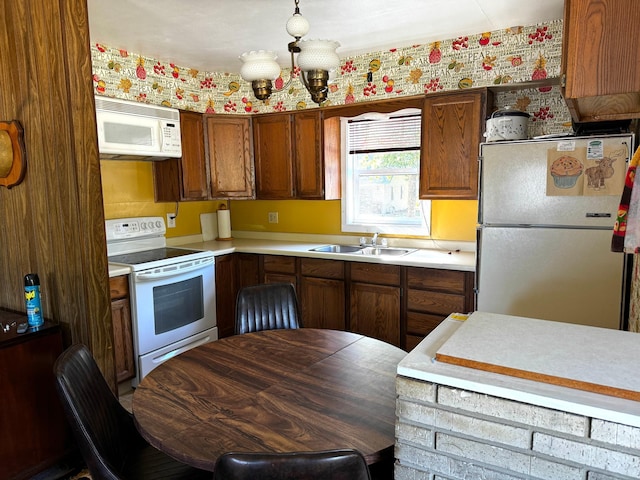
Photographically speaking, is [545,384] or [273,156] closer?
[545,384]

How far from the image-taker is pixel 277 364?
168cm

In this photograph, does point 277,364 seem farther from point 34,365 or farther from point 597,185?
point 597,185

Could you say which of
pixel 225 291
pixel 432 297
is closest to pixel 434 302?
pixel 432 297

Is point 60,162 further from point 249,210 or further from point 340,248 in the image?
point 249,210

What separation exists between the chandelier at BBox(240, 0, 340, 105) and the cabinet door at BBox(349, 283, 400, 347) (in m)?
1.69

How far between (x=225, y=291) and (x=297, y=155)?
1.35 meters

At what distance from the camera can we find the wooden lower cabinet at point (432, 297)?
9.41ft

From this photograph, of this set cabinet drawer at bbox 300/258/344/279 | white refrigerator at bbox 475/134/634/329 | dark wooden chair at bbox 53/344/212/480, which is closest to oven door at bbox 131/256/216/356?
cabinet drawer at bbox 300/258/344/279

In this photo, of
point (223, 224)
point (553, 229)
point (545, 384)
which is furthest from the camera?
point (223, 224)

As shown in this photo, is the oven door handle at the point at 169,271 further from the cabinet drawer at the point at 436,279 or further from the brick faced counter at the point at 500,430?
the brick faced counter at the point at 500,430

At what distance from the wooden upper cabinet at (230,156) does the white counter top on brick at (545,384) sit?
10.6 feet

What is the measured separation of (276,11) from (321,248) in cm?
191

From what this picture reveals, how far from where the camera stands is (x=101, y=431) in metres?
1.39

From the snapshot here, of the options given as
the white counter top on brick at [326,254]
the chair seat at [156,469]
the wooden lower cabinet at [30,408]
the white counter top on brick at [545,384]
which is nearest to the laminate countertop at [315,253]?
the white counter top on brick at [326,254]
